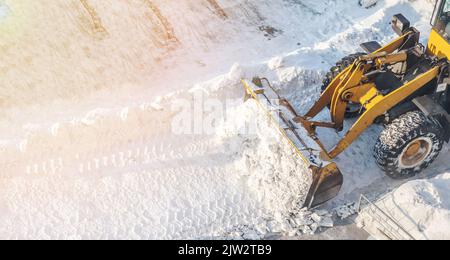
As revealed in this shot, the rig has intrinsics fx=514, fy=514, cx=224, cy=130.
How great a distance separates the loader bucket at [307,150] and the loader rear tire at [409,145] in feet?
2.98

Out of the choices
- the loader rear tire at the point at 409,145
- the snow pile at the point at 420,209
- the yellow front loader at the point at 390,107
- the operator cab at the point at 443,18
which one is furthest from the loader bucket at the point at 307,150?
the operator cab at the point at 443,18

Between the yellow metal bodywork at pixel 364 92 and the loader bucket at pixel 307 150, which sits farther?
the yellow metal bodywork at pixel 364 92

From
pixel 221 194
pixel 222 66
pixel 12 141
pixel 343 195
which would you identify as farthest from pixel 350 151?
pixel 12 141

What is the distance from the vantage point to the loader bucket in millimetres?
7066

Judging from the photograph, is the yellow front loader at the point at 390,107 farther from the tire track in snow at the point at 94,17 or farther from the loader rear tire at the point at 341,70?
the tire track in snow at the point at 94,17

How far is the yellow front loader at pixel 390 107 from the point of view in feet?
24.2

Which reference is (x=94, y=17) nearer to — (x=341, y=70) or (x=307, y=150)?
(x=341, y=70)

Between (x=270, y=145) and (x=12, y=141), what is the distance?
4280mm

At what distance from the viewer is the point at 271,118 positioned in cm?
783

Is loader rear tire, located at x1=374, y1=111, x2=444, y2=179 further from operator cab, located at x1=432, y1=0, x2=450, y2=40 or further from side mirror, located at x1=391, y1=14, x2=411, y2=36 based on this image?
side mirror, located at x1=391, y1=14, x2=411, y2=36

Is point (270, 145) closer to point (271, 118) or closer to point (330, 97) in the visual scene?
point (271, 118)

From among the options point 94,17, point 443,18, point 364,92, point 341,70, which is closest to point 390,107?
point 364,92

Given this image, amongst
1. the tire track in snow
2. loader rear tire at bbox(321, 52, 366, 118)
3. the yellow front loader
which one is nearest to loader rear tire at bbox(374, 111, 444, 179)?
the yellow front loader

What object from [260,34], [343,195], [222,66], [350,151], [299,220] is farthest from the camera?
[260,34]
